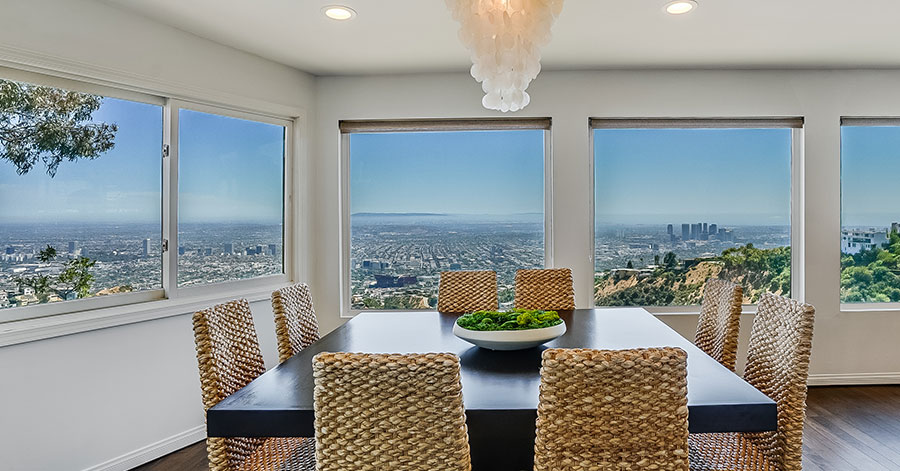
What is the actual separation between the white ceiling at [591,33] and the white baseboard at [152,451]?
240cm

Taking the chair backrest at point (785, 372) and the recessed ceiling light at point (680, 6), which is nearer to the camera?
the chair backrest at point (785, 372)

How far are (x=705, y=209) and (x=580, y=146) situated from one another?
115cm

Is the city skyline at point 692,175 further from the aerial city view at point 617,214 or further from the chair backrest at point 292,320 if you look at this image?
the chair backrest at point 292,320

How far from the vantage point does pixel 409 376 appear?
1108mm

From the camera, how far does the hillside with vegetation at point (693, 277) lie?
399cm

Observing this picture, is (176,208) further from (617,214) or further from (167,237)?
(617,214)

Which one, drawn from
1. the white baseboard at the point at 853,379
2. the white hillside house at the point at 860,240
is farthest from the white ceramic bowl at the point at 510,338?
the white hillside house at the point at 860,240

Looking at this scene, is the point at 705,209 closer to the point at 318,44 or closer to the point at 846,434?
the point at 846,434

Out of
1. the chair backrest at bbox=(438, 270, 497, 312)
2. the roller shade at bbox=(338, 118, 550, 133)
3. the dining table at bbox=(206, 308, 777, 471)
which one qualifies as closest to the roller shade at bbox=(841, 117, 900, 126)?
the roller shade at bbox=(338, 118, 550, 133)

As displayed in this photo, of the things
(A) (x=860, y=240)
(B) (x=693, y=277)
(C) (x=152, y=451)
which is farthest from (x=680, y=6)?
(C) (x=152, y=451)

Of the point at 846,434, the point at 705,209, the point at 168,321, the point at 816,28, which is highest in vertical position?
the point at 816,28

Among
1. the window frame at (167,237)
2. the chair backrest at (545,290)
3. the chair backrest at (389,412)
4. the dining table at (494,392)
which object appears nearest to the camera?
the chair backrest at (389,412)

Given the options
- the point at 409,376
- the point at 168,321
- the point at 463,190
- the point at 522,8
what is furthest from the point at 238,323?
the point at 463,190

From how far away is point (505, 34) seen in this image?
1.93m
